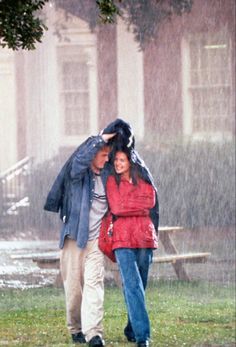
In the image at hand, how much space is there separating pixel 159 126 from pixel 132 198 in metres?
14.3

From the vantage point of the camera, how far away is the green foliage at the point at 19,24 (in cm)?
788

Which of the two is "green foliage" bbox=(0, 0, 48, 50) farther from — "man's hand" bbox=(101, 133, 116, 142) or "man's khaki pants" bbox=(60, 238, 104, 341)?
"man's khaki pants" bbox=(60, 238, 104, 341)

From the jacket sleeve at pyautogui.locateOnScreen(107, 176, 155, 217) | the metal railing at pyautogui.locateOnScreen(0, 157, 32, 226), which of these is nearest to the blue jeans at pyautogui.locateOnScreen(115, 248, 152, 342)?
the jacket sleeve at pyautogui.locateOnScreen(107, 176, 155, 217)

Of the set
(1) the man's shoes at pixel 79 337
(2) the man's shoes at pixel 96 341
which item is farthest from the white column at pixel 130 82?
(2) the man's shoes at pixel 96 341

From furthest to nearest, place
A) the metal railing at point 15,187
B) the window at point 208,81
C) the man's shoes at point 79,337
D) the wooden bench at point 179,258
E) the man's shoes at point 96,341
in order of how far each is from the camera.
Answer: the window at point 208,81 → the metal railing at point 15,187 → the wooden bench at point 179,258 → the man's shoes at point 79,337 → the man's shoes at point 96,341

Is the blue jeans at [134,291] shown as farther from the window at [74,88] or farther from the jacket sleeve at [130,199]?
the window at [74,88]

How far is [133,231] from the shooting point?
9.19 m

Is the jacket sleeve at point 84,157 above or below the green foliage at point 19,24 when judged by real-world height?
below

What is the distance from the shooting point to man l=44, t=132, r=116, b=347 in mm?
9133

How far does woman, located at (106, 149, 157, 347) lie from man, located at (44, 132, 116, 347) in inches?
5.1

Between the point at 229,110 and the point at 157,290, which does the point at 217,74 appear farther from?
A: the point at 157,290

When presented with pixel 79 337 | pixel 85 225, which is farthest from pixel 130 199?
pixel 79 337

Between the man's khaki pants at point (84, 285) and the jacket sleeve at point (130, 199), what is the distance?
0.31 m

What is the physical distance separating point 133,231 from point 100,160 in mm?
625
